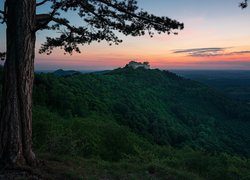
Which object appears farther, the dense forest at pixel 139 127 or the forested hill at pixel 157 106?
the forested hill at pixel 157 106

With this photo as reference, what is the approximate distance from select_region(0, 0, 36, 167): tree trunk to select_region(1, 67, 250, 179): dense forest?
1146 millimetres

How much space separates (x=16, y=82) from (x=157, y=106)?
224ft

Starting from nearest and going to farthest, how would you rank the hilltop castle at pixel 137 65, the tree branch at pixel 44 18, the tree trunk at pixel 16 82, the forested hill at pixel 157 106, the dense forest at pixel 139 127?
1. the tree trunk at pixel 16 82
2. the tree branch at pixel 44 18
3. the dense forest at pixel 139 127
4. the forested hill at pixel 157 106
5. the hilltop castle at pixel 137 65

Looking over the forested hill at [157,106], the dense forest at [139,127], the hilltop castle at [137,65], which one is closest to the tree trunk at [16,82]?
the dense forest at [139,127]

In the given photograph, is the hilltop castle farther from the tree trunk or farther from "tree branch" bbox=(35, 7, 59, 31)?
the tree trunk

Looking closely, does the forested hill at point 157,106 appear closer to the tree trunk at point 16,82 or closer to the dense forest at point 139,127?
the dense forest at point 139,127

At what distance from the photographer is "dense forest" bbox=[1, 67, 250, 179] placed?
9562mm

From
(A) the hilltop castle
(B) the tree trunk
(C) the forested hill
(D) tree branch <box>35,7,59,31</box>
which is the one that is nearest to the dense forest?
(C) the forested hill

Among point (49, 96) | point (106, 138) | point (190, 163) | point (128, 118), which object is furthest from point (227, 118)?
point (190, 163)

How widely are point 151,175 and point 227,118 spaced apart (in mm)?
84267

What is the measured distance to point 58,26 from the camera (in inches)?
313

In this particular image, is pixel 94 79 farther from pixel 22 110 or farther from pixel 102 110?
pixel 22 110

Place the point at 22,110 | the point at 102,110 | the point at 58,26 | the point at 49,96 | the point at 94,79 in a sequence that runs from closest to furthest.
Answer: the point at 22,110
the point at 58,26
the point at 49,96
the point at 102,110
the point at 94,79

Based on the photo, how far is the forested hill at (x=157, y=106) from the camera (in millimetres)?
46219
